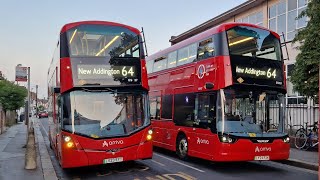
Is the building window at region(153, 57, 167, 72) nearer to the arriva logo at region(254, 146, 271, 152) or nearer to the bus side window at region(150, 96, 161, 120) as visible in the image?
the bus side window at region(150, 96, 161, 120)

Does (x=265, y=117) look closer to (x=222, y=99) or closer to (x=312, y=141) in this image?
(x=222, y=99)

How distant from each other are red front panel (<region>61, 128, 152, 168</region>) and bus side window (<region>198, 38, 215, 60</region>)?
349 centimetres

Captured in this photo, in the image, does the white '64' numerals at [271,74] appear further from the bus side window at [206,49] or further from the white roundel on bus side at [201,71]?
the white roundel on bus side at [201,71]

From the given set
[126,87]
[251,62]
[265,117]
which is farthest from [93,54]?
[265,117]

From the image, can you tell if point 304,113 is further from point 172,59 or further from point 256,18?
point 172,59

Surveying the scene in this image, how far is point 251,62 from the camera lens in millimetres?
11438

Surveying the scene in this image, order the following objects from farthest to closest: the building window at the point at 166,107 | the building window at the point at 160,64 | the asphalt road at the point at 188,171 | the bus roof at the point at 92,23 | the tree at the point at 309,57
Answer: the building window at the point at 160,64 → the building window at the point at 166,107 → the tree at the point at 309,57 → the bus roof at the point at 92,23 → the asphalt road at the point at 188,171

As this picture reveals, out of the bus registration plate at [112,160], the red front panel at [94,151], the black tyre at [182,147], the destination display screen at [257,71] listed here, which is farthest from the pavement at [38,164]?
the black tyre at [182,147]

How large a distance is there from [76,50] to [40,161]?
14.4 feet

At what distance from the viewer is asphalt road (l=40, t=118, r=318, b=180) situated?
10.5 meters

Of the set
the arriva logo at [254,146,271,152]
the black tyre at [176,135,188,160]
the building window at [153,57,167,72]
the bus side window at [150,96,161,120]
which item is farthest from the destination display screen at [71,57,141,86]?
the bus side window at [150,96,161,120]

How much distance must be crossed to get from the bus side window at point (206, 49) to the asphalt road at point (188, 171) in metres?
3.43

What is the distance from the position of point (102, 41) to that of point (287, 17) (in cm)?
1535

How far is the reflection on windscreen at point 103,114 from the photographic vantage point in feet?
34.2
